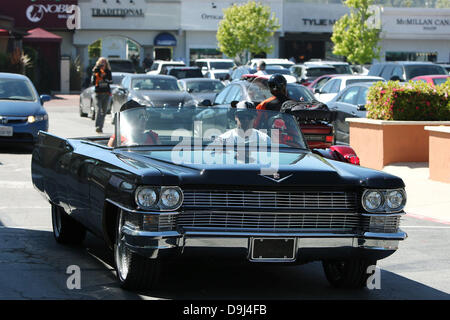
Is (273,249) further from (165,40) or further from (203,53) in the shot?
(203,53)

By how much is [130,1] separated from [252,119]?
52.9 meters

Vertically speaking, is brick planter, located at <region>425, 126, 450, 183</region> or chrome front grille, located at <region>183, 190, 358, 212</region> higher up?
chrome front grille, located at <region>183, 190, 358, 212</region>

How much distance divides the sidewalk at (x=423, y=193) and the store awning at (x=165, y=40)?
45.1 metres

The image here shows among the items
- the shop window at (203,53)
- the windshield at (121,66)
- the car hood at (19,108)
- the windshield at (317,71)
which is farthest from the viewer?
the shop window at (203,53)

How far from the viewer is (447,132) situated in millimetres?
15062

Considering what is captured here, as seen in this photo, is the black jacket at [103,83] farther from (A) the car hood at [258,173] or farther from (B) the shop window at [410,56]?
(B) the shop window at [410,56]

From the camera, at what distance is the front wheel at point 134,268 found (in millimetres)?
6762

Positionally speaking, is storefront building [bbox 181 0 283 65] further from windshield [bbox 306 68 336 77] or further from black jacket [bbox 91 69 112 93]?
black jacket [bbox 91 69 112 93]

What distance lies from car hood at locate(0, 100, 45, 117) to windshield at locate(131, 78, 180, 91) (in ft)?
21.5

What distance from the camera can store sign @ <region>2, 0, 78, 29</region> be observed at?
183 feet

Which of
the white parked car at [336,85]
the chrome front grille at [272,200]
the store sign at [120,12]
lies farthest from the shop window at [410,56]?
the chrome front grille at [272,200]

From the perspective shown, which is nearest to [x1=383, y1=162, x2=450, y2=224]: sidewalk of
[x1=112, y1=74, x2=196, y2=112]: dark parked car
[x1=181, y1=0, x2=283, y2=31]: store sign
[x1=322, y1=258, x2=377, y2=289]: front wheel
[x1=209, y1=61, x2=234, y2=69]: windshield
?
[x1=322, y1=258, x2=377, y2=289]: front wheel
